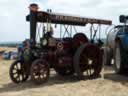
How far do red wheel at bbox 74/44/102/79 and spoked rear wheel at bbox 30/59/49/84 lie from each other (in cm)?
110

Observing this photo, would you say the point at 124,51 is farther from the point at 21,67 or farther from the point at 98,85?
the point at 21,67

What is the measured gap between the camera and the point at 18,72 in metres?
12.5

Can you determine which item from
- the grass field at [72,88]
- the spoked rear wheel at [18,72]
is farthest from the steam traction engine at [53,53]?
the grass field at [72,88]

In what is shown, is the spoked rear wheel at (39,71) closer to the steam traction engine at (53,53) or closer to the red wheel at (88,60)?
the steam traction engine at (53,53)

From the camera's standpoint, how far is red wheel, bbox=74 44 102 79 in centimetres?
1214

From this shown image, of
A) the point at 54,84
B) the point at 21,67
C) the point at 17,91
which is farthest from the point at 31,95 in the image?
the point at 21,67

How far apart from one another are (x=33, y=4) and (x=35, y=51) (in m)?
1.52

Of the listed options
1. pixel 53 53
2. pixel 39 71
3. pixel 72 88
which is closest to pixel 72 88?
pixel 72 88

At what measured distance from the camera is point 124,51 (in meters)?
12.3

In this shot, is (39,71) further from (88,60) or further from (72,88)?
(88,60)

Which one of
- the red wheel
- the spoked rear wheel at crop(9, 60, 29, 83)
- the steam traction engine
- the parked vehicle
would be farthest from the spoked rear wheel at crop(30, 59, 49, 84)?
the parked vehicle

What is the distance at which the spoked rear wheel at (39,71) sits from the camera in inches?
446

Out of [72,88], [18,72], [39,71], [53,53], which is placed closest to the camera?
[72,88]

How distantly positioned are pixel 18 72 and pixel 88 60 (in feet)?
7.81
